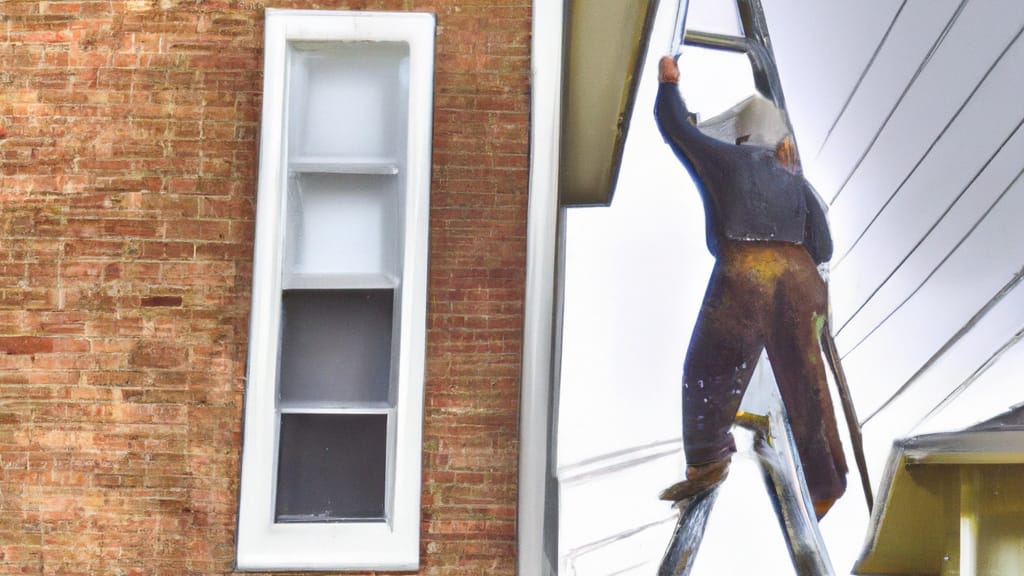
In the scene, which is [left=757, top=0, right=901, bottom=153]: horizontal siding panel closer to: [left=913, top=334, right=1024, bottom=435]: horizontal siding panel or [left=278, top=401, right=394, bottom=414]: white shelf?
[left=913, top=334, right=1024, bottom=435]: horizontal siding panel

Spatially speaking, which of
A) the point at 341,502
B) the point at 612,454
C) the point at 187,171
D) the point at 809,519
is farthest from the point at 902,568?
the point at 187,171

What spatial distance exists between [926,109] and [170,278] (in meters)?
2.69

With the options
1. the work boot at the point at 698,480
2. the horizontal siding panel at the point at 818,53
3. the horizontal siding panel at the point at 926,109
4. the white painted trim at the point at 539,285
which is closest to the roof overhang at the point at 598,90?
the white painted trim at the point at 539,285

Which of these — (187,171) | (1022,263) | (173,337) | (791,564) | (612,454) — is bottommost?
(791,564)

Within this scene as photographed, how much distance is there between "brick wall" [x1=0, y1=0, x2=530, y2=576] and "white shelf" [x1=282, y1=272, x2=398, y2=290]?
0.17m

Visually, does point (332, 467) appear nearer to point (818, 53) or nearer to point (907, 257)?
point (907, 257)

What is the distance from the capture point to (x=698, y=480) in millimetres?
2816

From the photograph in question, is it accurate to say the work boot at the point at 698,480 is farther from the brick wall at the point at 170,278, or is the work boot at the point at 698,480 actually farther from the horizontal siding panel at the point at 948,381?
the brick wall at the point at 170,278

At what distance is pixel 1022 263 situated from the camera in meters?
2.56

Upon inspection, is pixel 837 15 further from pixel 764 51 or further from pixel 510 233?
pixel 510 233

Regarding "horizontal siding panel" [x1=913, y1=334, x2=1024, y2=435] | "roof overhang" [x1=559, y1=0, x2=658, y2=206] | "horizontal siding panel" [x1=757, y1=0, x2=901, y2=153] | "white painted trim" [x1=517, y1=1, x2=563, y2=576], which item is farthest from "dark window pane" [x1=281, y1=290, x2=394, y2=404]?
"horizontal siding panel" [x1=913, y1=334, x2=1024, y2=435]

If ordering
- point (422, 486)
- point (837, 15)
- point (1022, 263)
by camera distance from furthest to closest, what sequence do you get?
point (422, 486) < point (837, 15) < point (1022, 263)

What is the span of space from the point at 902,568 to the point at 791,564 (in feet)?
1.12

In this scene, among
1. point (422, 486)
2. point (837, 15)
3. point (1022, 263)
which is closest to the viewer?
point (1022, 263)
